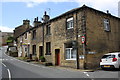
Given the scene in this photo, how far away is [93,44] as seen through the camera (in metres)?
14.2

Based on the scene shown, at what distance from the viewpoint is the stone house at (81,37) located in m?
13.8

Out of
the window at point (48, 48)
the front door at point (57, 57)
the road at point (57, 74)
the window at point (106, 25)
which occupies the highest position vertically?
the window at point (106, 25)

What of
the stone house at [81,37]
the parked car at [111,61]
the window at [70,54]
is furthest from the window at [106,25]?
the parked car at [111,61]

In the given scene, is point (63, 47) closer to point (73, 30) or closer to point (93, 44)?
point (73, 30)

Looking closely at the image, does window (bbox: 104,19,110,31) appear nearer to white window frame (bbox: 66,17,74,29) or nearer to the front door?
white window frame (bbox: 66,17,74,29)

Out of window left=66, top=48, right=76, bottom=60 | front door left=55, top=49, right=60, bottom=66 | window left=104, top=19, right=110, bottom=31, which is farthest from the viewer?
front door left=55, top=49, right=60, bottom=66

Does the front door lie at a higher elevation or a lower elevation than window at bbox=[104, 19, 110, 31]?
lower

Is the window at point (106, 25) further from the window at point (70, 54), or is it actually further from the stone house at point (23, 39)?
the stone house at point (23, 39)

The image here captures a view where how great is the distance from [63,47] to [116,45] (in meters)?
6.57

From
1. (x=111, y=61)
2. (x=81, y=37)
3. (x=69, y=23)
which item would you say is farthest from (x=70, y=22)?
(x=111, y=61)

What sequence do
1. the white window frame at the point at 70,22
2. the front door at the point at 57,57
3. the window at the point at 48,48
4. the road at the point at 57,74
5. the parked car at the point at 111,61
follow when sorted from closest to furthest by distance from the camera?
the road at the point at 57,74, the parked car at the point at 111,61, the white window frame at the point at 70,22, the front door at the point at 57,57, the window at the point at 48,48

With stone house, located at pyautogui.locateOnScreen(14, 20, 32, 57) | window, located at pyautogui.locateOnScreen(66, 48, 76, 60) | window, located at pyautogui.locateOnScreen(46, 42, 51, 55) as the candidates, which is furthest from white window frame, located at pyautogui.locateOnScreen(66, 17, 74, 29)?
stone house, located at pyautogui.locateOnScreen(14, 20, 32, 57)

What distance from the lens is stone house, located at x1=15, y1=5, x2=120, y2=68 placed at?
45.3 ft

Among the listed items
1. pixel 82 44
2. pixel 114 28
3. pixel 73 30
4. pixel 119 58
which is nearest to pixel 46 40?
pixel 73 30
